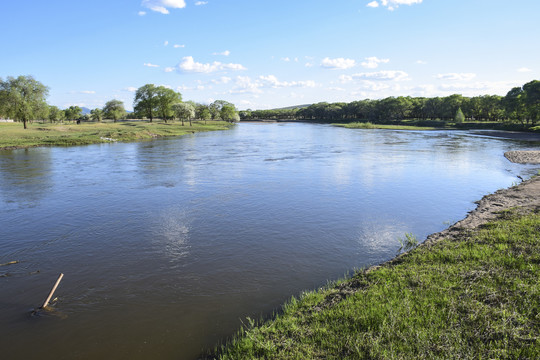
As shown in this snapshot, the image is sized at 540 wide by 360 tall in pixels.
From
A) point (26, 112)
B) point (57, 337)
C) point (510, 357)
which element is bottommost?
point (57, 337)

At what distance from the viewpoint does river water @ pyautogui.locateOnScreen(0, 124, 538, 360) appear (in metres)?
8.38

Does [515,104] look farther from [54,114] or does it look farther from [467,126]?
[54,114]

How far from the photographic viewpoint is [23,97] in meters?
68.3

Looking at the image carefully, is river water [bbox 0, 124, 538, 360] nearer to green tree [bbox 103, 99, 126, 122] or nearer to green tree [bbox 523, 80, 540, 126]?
green tree [bbox 523, 80, 540, 126]

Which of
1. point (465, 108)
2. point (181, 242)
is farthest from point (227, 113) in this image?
point (181, 242)

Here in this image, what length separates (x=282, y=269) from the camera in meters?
11.5

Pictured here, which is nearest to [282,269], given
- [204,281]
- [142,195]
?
[204,281]

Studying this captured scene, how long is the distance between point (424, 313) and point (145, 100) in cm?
13533

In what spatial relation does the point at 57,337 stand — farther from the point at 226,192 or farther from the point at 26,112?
the point at 26,112

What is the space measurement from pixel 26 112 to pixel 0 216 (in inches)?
2552

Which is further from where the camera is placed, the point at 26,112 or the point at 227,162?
the point at 26,112

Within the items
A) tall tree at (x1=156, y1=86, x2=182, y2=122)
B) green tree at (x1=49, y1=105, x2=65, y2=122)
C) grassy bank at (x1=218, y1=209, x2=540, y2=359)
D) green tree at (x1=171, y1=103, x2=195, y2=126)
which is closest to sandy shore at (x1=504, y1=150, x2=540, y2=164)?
grassy bank at (x1=218, y1=209, x2=540, y2=359)

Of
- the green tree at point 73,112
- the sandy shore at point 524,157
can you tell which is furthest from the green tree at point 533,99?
the green tree at point 73,112

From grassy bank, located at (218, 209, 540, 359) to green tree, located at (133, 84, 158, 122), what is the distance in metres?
130
